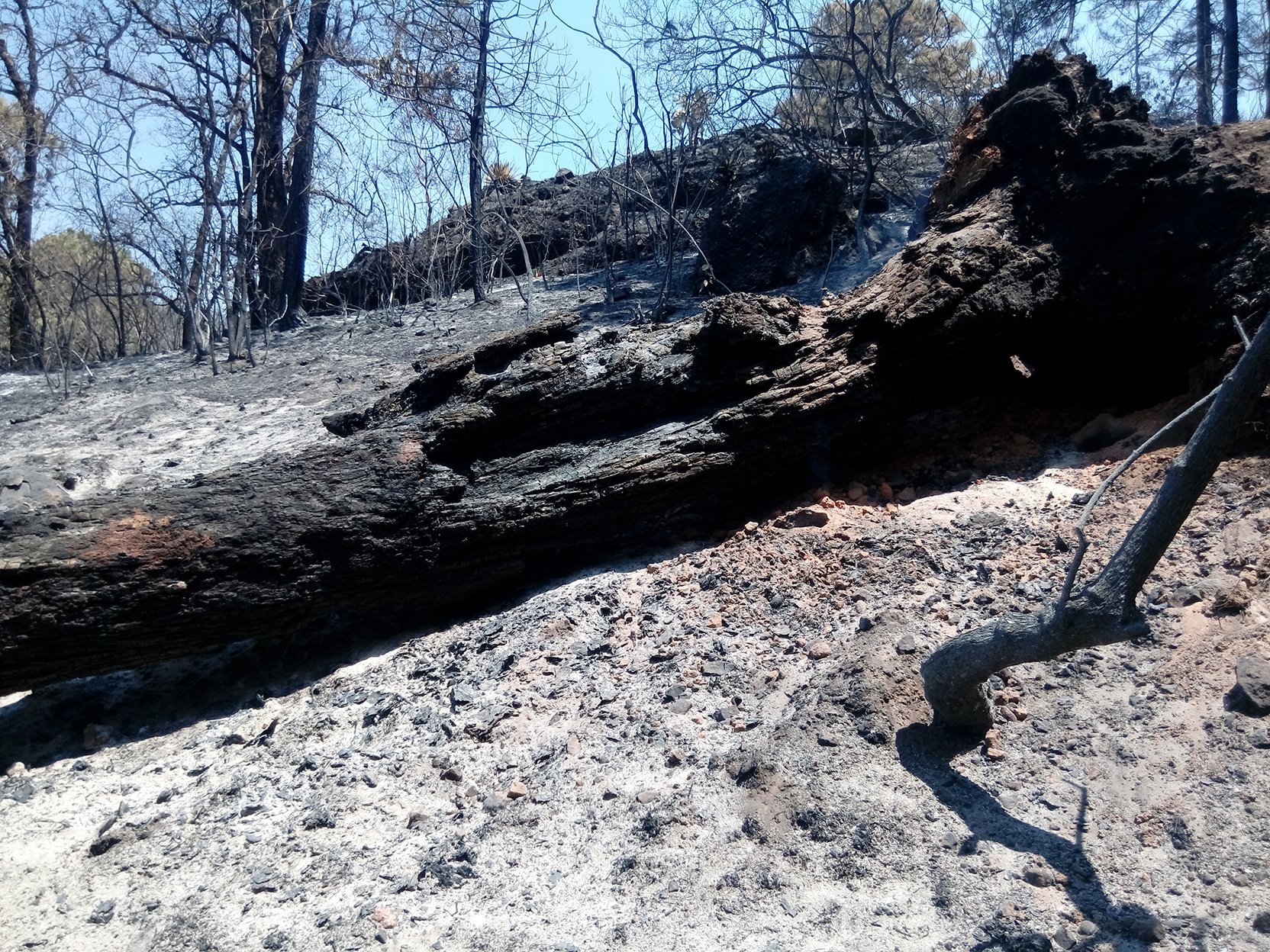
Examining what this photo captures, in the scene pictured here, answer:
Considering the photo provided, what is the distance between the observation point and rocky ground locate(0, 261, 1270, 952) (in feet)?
8.13

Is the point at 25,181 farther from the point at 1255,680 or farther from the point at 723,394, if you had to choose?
the point at 1255,680

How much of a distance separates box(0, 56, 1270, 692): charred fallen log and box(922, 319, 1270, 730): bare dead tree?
5.68 ft

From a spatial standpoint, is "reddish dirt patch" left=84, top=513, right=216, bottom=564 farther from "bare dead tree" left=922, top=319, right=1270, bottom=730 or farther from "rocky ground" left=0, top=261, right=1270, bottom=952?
"bare dead tree" left=922, top=319, right=1270, bottom=730

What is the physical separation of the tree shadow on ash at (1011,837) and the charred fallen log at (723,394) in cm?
157

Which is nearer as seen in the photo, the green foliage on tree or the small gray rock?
the small gray rock

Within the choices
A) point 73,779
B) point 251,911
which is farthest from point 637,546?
point 73,779

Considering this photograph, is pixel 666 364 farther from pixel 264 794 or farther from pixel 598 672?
pixel 264 794

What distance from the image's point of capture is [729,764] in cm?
303

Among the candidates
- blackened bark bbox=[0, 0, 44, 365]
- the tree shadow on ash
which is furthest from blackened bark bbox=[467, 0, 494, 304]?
the tree shadow on ash

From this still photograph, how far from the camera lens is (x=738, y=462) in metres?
4.12

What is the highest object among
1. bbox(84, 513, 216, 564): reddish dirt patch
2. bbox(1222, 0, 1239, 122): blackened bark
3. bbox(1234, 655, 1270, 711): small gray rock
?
bbox(1222, 0, 1239, 122): blackened bark

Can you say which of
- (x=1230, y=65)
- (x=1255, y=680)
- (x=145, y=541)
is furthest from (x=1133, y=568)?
(x=1230, y=65)

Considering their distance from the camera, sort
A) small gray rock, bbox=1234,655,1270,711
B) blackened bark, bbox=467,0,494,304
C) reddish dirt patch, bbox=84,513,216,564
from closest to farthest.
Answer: small gray rock, bbox=1234,655,1270,711, reddish dirt patch, bbox=84,513,216,564, blackened bark, bbox=467,0,494,304

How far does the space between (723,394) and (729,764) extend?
5.66ft
